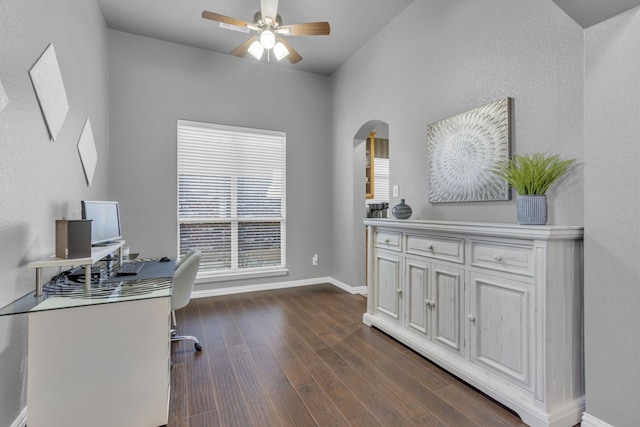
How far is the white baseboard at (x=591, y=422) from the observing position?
4.99ft

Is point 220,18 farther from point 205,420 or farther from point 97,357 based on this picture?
point 205,420

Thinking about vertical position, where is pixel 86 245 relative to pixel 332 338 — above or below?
above

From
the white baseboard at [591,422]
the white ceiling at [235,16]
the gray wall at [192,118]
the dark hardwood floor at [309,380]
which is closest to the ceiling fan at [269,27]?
the white ceiling at [235,16]

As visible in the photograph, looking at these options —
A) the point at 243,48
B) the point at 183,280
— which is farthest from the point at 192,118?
the point at 183,280

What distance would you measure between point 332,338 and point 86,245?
198 cm

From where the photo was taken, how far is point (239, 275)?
4.18 metres

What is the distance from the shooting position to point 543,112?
1.99 metres

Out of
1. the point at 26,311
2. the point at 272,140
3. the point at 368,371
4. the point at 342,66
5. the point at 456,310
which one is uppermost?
the point at 342,66

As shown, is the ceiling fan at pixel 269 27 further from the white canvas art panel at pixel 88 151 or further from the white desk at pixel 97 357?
the white desk at pixel 97 357

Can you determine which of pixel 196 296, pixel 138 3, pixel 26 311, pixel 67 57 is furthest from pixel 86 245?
pixel 138 3

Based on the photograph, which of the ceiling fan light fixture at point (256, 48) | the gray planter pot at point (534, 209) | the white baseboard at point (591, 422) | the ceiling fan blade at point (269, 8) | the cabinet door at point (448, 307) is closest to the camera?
the white baseboard at point (591, 422)

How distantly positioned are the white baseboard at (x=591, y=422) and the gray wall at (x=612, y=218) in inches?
0.9

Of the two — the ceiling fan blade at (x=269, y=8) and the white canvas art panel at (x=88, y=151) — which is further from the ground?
the ceiling fan blade at (x=269, y=8)

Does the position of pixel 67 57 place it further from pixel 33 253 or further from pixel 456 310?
pixel 456 310
